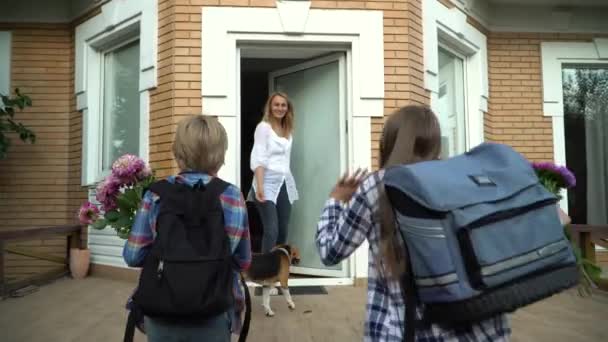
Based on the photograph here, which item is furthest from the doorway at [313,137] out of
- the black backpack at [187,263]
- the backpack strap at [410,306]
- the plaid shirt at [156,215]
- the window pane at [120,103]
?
the backpack strap at [410,306]

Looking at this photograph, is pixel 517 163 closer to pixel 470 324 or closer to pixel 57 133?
pixel 470 324

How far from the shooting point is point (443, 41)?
6152mm

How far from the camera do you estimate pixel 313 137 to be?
5.70 m

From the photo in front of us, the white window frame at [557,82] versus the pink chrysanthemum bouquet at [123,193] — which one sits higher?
the white window frame at [557,82]

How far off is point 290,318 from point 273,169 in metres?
1.30

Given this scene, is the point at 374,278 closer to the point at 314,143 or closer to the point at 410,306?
the point at 410,306

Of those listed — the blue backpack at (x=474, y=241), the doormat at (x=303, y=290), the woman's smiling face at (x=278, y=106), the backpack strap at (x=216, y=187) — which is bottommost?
the doormat at (x=303, y=290)

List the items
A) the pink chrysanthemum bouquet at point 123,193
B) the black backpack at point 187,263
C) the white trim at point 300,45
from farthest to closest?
the white trim at point 300,45, the pink chrysanthemum bouquet at point 123,193, the black backpack at point 187,263

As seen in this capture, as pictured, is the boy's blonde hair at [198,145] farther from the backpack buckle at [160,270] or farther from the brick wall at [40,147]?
the brick wall at [40,147]

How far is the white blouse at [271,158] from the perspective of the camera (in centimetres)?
454

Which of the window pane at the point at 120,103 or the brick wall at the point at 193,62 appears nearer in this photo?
the brick wall at the point at 193,62

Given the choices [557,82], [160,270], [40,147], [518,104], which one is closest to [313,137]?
[518,104]

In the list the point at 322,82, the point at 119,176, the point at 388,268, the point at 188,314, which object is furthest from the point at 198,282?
the point at 322,82

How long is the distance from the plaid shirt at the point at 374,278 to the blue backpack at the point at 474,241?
0.08 meters
